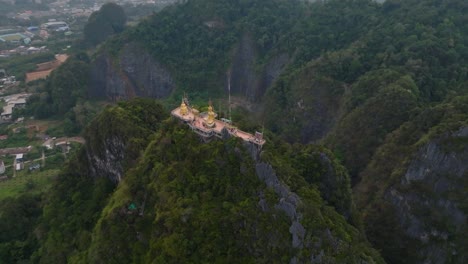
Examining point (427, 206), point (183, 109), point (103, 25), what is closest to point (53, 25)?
point (103, 25)

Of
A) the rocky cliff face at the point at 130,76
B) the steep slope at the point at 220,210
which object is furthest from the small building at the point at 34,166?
A: the steep slope at the point at 220,210

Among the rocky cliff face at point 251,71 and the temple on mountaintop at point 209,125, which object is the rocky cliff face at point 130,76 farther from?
the temple on mountaintop at point 209,125

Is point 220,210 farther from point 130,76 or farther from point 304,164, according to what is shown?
point 130,76

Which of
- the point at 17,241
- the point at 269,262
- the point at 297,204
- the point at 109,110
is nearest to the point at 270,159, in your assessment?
the point at 297,204

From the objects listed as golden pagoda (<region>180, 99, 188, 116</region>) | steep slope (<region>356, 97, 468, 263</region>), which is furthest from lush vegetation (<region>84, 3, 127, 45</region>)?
steep slope (<region>356, 97, 468, 263</region>)

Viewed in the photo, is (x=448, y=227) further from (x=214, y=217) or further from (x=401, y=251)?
(x=214, y=217)

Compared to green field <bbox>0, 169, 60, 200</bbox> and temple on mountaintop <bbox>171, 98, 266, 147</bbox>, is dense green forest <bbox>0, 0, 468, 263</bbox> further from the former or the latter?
green field <bbox>0, 169, 60, 200</bbox>
